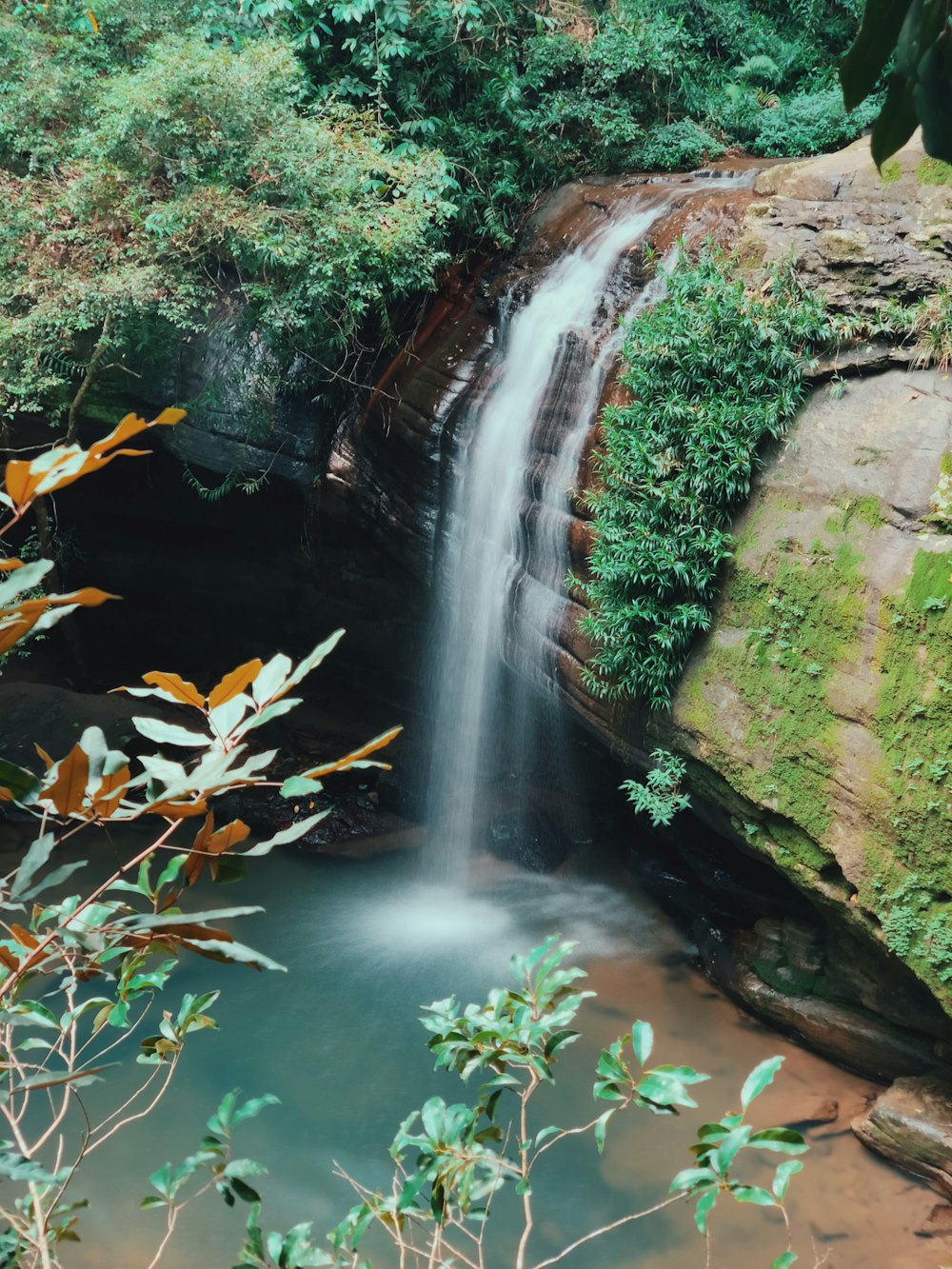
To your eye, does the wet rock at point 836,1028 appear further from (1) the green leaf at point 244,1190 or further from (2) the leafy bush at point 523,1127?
(1) the green leaf at point 244,1190

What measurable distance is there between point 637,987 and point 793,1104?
1221mm

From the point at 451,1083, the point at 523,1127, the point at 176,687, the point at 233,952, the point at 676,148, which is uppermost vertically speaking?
the point at 676,148

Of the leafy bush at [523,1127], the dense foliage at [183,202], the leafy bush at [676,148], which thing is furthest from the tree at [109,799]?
the leafy bush at [676,148]

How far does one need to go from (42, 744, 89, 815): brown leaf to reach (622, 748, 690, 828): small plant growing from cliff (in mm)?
4227

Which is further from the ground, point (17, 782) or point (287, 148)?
point (287, 148)

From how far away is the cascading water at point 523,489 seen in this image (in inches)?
248

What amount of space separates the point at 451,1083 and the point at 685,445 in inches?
150

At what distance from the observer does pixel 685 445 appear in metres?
5.24

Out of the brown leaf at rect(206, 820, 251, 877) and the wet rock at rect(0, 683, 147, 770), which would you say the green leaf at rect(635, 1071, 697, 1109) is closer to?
the brown leaf at rect(206, 820, 251, 877)

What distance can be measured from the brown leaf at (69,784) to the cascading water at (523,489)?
4.76 m

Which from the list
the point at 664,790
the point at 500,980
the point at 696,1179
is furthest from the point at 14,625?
the point at 500,980

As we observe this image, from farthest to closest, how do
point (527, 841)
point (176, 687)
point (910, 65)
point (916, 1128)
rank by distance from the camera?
point (527, 841)
point (916, 1128)
point (176, 687)
point (910, 65)

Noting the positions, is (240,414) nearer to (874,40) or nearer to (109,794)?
(109,794)

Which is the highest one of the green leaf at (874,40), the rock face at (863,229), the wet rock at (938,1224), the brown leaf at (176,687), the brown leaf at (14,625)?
the rock face at (863,229)
